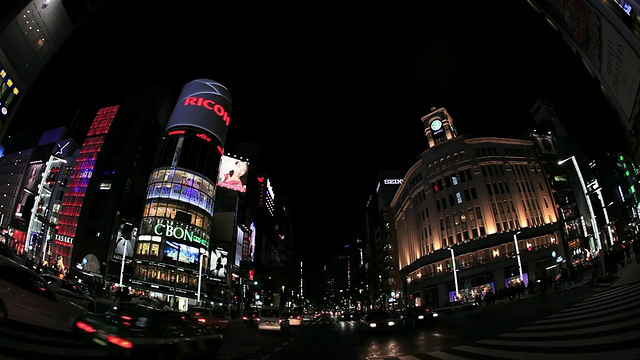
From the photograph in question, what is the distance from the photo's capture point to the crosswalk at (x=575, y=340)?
7.09 m

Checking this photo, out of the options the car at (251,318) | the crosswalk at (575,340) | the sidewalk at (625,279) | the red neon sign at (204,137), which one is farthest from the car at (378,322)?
the red neon sign at (204,137)

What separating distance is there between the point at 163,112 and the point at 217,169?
102ft

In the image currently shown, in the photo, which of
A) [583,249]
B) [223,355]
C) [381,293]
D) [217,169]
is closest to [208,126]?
[217,169]

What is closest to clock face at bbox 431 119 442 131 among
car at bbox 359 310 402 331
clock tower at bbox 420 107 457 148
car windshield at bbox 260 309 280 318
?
clock tower at bbox 420 107 457 148

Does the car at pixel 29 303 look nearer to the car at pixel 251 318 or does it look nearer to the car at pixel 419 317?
the car at pixel 419 317

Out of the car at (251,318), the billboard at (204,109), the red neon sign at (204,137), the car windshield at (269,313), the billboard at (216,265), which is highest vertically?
the billboard at (204,109)

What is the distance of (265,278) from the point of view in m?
98.8

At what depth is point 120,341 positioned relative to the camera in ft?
23.4

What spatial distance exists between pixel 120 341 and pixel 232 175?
71718mm

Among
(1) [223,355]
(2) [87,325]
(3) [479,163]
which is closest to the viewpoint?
(2) [87,325]

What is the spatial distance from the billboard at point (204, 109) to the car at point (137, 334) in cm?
6210

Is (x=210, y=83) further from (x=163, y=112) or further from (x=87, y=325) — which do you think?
(x=87, y=325)

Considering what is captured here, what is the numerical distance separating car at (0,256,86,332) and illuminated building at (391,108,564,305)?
63.0m

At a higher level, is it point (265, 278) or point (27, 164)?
point (27, 164)
